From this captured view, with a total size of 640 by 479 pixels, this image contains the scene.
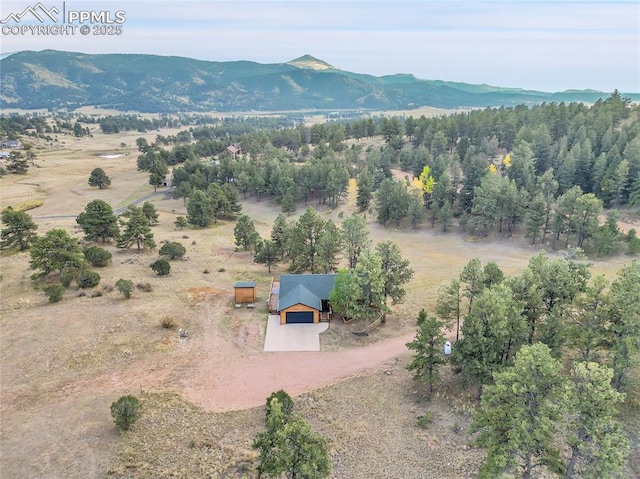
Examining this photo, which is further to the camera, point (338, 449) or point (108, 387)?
point (108, 387)

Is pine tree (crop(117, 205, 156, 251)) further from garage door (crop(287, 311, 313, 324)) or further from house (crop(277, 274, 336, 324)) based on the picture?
garage door (crop(287, 311, 313, 324))

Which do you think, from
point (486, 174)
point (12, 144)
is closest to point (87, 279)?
point (486, 174)

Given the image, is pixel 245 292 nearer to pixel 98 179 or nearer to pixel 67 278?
pixel 67 278

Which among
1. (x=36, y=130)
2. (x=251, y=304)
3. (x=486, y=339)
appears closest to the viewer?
(x=486, y=339)

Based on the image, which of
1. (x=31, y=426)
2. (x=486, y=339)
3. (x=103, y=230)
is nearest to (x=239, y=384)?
(x=31, y=426)

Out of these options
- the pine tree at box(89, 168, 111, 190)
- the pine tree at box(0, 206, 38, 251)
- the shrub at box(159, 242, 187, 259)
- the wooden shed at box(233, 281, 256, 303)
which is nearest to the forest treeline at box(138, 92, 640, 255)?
the pine tree at box(89, 168, 111, 190)

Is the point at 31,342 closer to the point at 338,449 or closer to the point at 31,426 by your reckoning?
the point at 31,426
